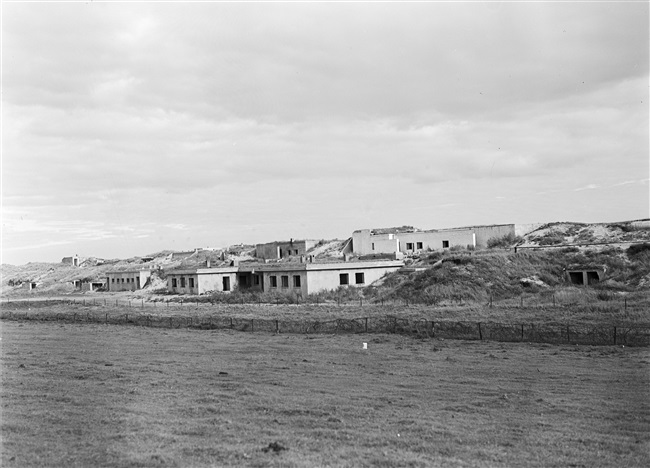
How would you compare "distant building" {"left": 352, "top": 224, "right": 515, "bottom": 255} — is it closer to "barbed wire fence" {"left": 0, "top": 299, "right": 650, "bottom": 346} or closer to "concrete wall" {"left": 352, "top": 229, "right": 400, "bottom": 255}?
"concrete wall" {"left": 352, "top": 229, "right": 400, "bottom": 255}

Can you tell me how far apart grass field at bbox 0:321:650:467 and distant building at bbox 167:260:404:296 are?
2685 centimetres

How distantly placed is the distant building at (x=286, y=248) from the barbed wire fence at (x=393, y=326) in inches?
1629

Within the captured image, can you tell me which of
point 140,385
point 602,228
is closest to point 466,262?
point 602,228

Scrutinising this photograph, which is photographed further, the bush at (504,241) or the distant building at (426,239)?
the distant building at (426,239)

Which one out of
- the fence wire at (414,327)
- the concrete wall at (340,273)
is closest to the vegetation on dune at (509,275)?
the concrete wall at (340,273)

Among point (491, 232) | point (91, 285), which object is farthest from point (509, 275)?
point (91, 285)

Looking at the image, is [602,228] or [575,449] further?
[602,228]

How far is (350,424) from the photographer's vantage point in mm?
14906

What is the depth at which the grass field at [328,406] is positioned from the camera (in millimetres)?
12461

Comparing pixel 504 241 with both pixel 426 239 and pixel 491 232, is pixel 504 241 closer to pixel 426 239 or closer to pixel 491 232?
pixel 491 232

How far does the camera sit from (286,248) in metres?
92.2

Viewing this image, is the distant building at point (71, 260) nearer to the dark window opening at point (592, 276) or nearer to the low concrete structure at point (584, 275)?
the low concrete structure at point (584, 275)

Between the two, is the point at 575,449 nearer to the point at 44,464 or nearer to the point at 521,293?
the point at 44,464

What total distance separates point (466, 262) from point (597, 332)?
2511cm
